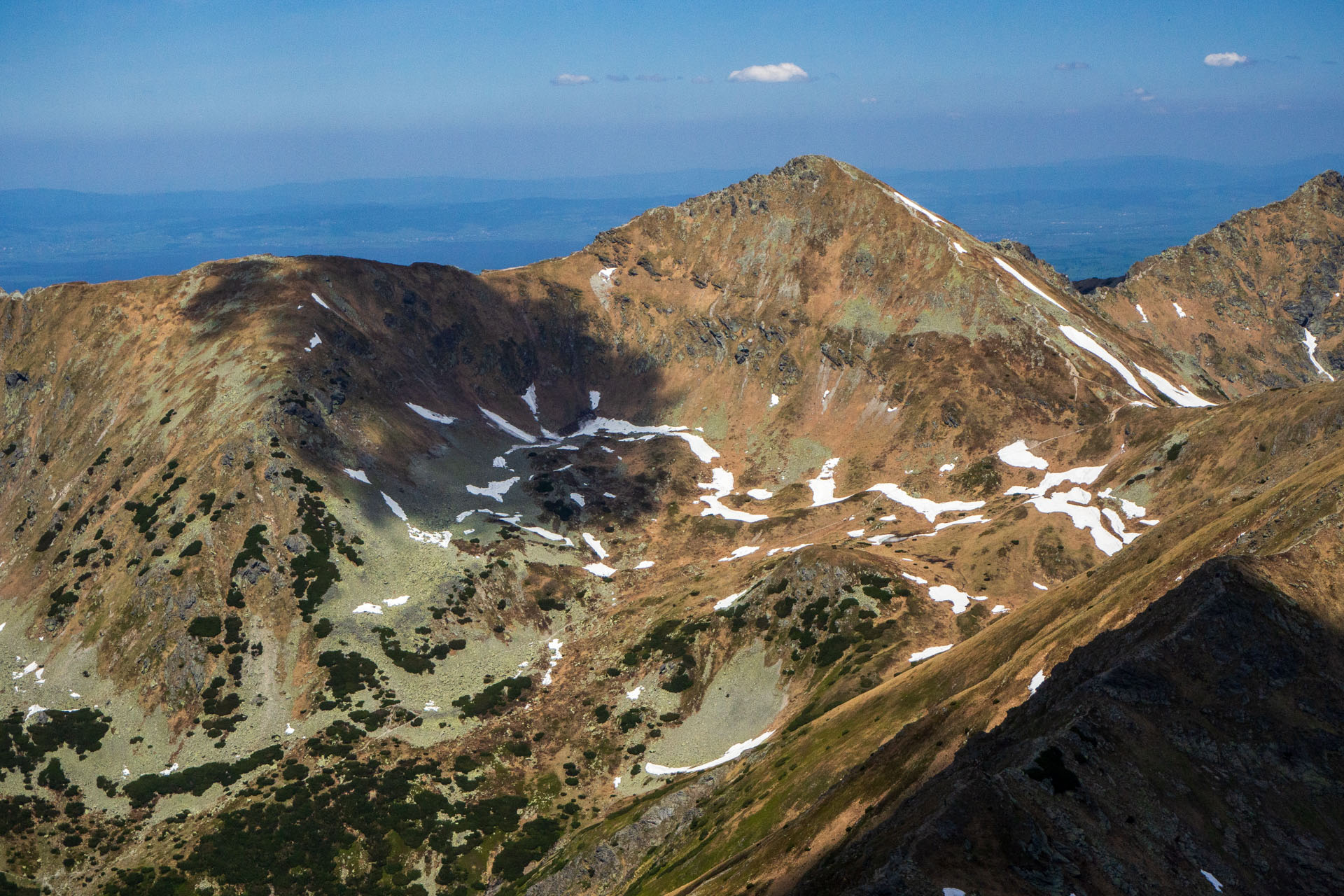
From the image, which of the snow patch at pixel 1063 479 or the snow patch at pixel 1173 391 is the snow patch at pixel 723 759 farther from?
the snow patch at pixel 1173 391

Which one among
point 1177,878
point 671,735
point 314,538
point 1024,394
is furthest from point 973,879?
point 1024,394

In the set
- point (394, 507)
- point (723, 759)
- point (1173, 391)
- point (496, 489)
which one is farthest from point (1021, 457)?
point (394, 507)

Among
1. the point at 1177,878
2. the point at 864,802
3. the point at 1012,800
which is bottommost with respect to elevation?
the point at 864,802

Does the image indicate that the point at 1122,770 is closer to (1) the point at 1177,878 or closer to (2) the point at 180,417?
(1) the point at 1177,878

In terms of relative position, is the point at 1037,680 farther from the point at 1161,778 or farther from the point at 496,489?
the point at 496,489

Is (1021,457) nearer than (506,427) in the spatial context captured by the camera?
Yes

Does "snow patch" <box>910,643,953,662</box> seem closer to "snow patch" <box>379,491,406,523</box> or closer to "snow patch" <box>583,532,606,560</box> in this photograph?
"snow patch" <box>583,532,606,560</box>

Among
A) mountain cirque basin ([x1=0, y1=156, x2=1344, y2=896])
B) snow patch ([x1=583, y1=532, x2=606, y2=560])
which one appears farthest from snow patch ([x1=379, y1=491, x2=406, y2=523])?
snow patch ([x1=583, y1=532, x2=606, y2=560])

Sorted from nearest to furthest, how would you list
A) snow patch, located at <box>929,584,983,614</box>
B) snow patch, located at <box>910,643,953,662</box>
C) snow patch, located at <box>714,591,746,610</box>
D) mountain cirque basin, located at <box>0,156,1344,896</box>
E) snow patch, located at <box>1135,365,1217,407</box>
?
mountain cirque basin, located at <box>0,156,1344,896</box> < snow patch, located at <box>910,643,953,662</box> < snow patch, located at <box>929,584,983,614</box> < snow patch, located at <box>714,591,746,610</box> < snow patch, located at <box>1135,365,1217,407</box>
